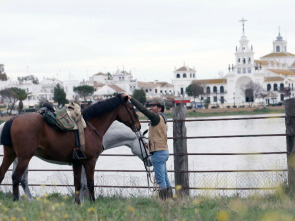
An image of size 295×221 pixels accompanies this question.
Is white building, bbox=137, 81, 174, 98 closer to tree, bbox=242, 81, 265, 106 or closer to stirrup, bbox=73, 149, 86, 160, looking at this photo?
tree, bbox=242, 81, 265, 106

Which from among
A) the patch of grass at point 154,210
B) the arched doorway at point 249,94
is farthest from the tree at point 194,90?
the patch of grass at point 154,210

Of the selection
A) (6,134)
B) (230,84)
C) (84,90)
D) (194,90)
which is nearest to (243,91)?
(230,84)

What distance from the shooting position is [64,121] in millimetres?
6938

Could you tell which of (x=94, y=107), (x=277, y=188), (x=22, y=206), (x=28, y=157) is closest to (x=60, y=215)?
(x=22, y=206)

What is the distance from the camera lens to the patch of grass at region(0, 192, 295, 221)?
5.03m

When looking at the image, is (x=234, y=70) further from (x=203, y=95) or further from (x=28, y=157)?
(x=28, y=157)

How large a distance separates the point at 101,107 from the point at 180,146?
6.48ft

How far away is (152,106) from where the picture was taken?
767 cm

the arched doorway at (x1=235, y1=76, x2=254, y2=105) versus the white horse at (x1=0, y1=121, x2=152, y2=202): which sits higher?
the arched doorway at (x1=235, y1=76, x2=254, y2=105)

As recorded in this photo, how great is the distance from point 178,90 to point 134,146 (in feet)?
495

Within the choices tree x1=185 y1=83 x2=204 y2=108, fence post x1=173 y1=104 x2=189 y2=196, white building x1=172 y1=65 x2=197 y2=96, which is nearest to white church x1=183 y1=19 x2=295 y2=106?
tree x1=185 y1=83 x2=204 y2=108

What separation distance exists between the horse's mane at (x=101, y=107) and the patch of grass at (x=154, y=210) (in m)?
1.09

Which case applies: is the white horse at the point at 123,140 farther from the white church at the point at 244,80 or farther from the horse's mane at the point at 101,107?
the white church at the point at 244,80

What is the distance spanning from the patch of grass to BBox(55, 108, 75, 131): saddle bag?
89 cm
